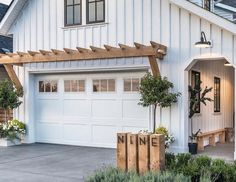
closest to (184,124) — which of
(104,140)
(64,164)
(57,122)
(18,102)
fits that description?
(104,140)

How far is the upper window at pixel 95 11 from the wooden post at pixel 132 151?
592 cm

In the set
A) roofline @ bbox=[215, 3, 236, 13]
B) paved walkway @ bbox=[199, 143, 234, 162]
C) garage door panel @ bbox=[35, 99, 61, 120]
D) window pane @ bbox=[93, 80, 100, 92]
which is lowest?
paved walkway @ bbox=[199, 143, 234, 162]

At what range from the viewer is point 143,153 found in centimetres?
713

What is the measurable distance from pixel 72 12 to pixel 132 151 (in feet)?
22.8

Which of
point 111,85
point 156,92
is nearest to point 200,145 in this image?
point 156,92

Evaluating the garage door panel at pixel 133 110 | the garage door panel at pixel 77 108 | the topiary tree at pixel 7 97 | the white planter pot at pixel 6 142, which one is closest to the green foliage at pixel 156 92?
the garage door panel at pixel 133 110

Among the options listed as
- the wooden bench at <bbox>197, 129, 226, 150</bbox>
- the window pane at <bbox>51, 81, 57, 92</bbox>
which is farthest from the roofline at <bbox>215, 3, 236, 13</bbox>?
the window pane at <bbox>51, 81, 57, 92</bbox>

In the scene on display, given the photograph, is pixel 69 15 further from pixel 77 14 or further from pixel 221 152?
pixel 221 152

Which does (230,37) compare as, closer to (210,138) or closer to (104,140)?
(210,138)

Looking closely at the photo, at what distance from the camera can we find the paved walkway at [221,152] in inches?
→ 420

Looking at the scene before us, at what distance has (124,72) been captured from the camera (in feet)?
40.4

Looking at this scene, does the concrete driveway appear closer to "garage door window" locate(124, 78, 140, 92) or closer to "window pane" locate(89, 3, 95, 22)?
"garage door window" locate(124, 78, 140, 92)

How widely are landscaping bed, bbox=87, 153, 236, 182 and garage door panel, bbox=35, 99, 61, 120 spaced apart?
273 inches

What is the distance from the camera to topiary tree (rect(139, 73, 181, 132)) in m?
10.8
